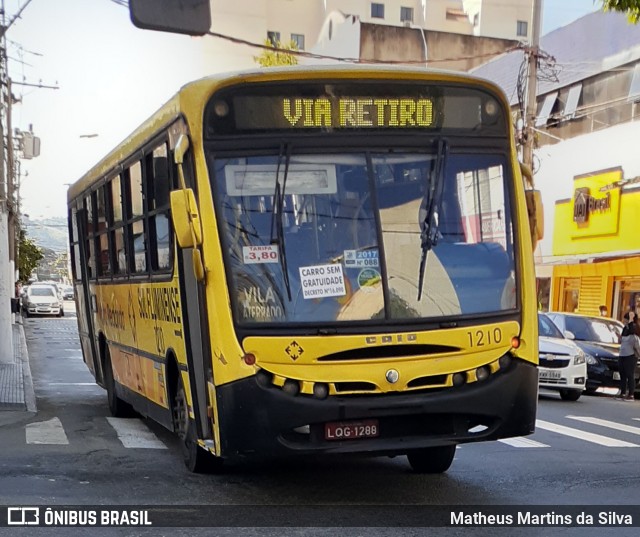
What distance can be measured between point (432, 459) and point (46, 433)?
4643 millimetres

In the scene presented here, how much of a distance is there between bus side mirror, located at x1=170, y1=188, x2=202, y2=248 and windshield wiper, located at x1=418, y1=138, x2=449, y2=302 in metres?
1.61

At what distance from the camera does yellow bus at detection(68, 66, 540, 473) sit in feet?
23.6

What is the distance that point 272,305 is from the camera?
725 cm

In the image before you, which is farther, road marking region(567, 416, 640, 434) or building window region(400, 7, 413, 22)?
building window region(400, 7, 413, 22)

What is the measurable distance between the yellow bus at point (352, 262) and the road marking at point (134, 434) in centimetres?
280

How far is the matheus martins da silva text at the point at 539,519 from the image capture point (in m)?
7.13

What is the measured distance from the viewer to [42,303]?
5206cm

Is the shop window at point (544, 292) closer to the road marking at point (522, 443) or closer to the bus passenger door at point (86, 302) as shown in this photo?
the bus passenger door at point (86, 302)

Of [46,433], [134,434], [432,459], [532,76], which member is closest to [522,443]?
[432,459]

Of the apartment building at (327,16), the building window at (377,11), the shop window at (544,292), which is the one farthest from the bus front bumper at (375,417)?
the building window at (377,11)

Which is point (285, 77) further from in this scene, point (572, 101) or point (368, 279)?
point (572, 101)

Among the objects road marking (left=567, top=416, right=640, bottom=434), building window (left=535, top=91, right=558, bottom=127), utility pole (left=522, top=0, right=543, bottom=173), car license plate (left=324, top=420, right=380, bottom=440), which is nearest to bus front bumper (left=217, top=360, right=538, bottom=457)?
car license plate (left=324, top=420, right=380, bottom=440)

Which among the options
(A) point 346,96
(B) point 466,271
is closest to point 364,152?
(A) point 346,96

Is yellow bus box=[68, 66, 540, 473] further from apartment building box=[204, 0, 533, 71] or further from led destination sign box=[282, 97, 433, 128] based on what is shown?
apartment building box=[204, 0, 533, 71]
